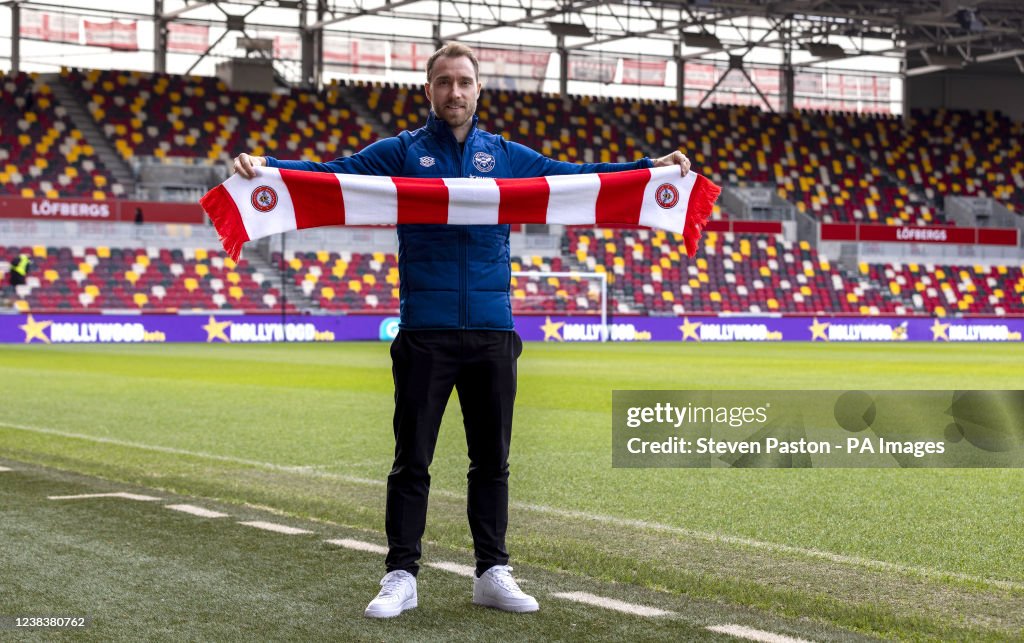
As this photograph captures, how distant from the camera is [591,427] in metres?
12.5

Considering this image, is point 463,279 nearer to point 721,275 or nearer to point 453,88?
point 453,88

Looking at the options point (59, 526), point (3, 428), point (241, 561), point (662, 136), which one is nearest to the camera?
point (241, 561)

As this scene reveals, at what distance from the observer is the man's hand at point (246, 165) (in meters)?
4.82

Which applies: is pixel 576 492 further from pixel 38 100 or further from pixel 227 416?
pixel 38 100

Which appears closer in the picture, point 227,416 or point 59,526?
point 59,526

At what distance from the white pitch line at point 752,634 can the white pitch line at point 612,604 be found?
282mm

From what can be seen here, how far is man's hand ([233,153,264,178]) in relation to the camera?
15.8ft

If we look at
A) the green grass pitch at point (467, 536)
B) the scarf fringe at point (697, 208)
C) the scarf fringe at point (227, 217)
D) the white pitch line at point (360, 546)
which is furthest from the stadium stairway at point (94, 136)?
the scarf fringe at point (697, 208)

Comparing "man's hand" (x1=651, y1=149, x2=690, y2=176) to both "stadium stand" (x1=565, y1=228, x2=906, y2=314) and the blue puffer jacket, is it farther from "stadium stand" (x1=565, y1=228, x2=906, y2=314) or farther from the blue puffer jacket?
"stadium stand" (x1=565, y1=228, x2=906, y2=314)

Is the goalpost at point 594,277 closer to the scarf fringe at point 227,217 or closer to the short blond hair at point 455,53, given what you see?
the scarf fringe at point 227,217

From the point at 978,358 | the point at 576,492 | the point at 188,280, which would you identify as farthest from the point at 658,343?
the point at 576,492

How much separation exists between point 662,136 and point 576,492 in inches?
1532

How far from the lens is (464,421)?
15.5ft

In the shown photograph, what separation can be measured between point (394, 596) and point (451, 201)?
54.3 inches
